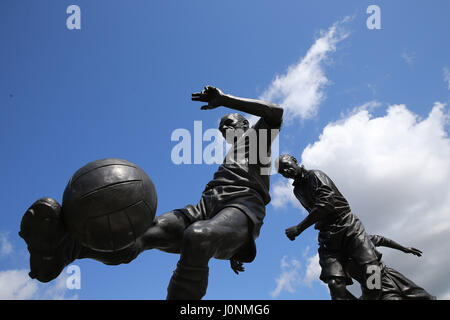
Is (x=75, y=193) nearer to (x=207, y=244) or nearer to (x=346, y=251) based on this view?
(x=207, y=244)

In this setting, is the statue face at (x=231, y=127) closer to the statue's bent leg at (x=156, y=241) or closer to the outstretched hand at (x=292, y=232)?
the statue's bent leg at (x=156, y=241)

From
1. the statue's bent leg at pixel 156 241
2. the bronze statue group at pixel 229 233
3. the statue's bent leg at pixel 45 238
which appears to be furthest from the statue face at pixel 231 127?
the statue's bent leg at pixel 45 238

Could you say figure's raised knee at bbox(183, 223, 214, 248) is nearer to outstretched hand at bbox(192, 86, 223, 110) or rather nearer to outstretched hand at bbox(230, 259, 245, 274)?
outstretched hand at bbox(230, 259, 245, 274)

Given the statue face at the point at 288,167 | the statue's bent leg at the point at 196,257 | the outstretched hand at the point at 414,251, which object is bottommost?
the statue's bent leg at the point at 196,257

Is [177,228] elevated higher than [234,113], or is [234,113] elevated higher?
[234,113]

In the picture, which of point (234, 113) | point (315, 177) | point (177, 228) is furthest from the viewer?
point (315, 177)

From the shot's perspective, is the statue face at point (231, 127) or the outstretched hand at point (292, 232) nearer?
the statue face at point (231, 127)

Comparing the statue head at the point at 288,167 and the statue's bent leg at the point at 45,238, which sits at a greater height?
the statue head at the point at 288,167

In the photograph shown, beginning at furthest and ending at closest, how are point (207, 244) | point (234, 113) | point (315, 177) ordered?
1. point (315, 177)
2. point (234, 113)
3. point (207, 244)

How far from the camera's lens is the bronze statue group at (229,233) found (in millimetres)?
3342

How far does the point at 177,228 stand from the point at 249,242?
0.77 m
